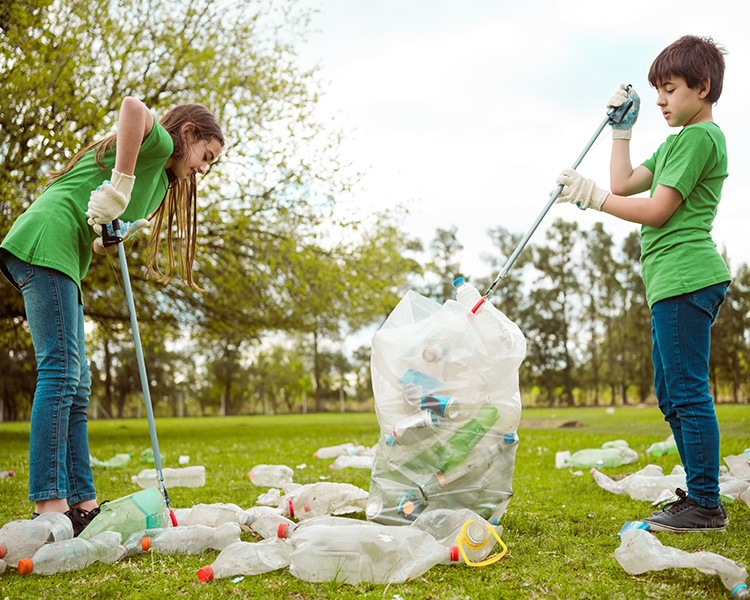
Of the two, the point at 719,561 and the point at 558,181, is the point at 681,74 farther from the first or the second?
the point at 719,561

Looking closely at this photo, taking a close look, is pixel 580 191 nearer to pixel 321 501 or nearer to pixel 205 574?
pixel 321 501

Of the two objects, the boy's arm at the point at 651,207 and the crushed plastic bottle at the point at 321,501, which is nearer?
the boy's arm at the point at 651,207

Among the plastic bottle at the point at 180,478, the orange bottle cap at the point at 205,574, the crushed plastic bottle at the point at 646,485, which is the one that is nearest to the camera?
the orange bottle cap at the point at 205,574

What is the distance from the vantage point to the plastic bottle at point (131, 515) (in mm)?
2398

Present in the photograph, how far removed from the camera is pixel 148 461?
556cm

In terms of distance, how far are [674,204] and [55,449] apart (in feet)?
8.85

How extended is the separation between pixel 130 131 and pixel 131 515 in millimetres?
1531

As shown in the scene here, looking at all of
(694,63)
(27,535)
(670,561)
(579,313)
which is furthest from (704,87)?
(579,313)

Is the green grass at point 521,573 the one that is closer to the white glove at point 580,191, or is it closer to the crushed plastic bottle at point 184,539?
the crushed plastic bottle at point 184,539

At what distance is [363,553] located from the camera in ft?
6.81

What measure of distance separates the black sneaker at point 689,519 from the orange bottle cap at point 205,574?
1676 mm

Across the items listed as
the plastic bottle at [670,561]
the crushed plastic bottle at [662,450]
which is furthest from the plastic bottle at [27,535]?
the crushed plastic bottle at [662,450]

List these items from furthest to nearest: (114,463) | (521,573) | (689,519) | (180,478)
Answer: (114,463), (180,478), (689,519), (521,573)

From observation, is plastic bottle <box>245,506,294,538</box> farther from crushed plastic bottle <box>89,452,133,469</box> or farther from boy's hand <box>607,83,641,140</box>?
crushed plastic bottle <box>89,452,133,469</box>
